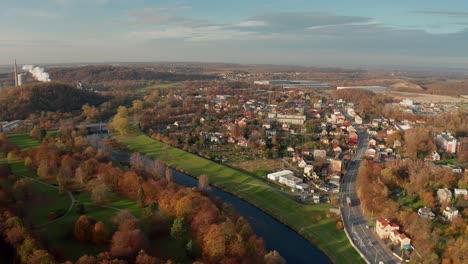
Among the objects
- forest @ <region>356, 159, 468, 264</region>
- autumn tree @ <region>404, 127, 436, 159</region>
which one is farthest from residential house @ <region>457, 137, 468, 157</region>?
forest @ <region>356, 159, 468, 264</region>

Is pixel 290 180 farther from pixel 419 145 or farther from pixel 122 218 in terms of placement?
pixel 419 145

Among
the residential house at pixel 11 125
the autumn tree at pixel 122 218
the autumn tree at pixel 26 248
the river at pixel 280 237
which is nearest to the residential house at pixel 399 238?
the river at pixel 280 237

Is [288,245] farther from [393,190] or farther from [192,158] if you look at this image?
[192,158]

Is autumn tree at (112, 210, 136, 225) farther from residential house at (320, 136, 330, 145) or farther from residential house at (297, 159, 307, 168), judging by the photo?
residential house at (320, 136, 330, 145)

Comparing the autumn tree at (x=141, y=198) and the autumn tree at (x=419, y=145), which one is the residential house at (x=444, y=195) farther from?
the autumn tree at (x=141, y=198)

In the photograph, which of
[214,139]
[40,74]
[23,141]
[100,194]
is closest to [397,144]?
[214,139]

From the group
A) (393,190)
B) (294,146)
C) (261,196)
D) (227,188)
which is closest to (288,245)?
(261,196)
